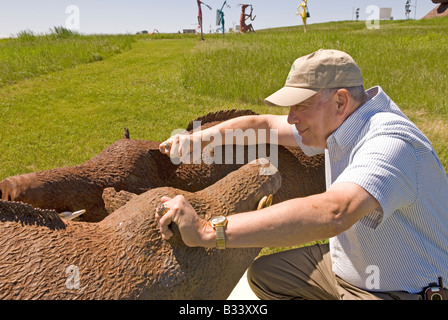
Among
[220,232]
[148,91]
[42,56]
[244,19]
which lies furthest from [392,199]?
[244,19]

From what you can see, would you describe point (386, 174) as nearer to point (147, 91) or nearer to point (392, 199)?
point (392, 199)

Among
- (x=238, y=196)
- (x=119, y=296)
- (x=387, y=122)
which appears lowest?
(x=119, y=296)

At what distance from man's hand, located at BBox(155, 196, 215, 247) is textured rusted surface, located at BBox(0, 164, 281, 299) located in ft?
0.16

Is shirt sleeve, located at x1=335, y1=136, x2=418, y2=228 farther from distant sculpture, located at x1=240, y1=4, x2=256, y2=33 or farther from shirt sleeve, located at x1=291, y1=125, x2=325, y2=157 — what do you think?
distant sculpture, located at x1=240, y1=4, x2=256, y2=33

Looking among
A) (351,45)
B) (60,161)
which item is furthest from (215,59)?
(60,161)

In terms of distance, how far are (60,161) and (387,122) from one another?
5.00m

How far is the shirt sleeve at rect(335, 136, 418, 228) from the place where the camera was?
59.7 inches

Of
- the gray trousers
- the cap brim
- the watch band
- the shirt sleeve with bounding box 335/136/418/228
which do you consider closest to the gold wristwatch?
the watch band

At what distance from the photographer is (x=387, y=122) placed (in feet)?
5.72

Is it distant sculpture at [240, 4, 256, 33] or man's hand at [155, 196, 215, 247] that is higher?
distant sculpture at [240, 4, 256, 33]

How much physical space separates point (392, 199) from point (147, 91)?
926 centimetres

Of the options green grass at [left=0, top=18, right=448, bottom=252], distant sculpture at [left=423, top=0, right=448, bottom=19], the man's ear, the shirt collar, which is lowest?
green grass at [left=0, top=18, right=448, bottom=252]

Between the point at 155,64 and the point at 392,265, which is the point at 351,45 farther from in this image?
the point at 392,265

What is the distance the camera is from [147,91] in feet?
33.7
